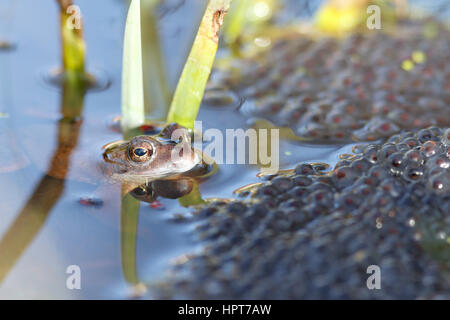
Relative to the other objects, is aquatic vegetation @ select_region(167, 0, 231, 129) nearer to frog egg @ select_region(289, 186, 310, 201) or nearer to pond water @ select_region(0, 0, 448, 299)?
pond water @ select_region(0, 0, 448, 299)

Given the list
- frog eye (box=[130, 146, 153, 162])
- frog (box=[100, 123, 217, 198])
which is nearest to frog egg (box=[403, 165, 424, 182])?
frog (box=[100, 123, 217, 198])

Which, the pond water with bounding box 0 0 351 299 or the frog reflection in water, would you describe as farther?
the frog reflection in water

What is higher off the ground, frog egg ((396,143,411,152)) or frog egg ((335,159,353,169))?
frog egg ((396,143,411,152))

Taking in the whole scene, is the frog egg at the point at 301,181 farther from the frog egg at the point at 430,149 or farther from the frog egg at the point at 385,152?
the frog egg at the point at 430,149

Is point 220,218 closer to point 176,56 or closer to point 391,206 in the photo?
point 391,206

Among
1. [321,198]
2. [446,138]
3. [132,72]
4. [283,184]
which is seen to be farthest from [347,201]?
[132,72]

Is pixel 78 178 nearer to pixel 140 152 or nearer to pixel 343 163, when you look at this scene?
pixel 140 152
